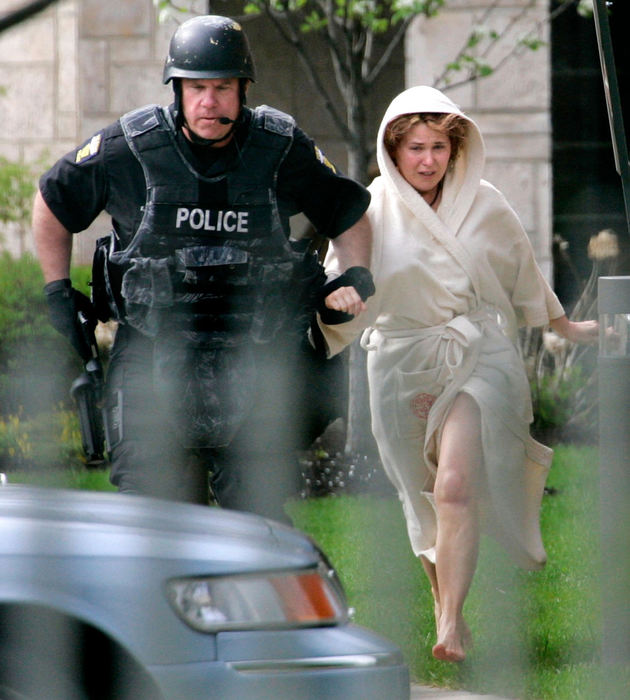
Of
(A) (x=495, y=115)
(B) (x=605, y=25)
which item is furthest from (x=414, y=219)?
(A) (x=495, y=115)

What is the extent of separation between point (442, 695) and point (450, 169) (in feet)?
5.00

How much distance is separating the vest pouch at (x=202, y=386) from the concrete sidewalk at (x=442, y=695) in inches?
30.9

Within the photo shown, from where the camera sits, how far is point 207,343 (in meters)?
3.61

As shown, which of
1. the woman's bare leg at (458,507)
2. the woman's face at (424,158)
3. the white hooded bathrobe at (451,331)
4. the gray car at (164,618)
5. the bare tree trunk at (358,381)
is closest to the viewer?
the gray car at (164,618)

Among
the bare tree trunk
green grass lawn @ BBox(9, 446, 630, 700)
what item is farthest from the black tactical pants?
the bare tree trunk

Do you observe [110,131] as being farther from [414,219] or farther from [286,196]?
[414,219]

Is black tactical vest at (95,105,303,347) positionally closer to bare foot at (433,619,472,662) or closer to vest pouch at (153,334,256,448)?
vest pouch at (153,334,256,448)

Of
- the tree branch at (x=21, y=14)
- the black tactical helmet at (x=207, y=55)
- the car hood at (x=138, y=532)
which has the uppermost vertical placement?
the black tactical helmet at (x=207, y=55)

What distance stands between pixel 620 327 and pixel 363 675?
1220mm

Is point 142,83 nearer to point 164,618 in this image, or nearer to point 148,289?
point 148,289

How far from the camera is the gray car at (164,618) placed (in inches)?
86.0

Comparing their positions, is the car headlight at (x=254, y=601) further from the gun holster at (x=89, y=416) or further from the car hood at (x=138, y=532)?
the gun holster at (x=89, y=416)

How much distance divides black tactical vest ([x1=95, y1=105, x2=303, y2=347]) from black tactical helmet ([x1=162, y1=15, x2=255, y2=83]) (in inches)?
5.4

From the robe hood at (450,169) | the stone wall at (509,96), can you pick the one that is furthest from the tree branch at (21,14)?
the stone wall at (509,96)
